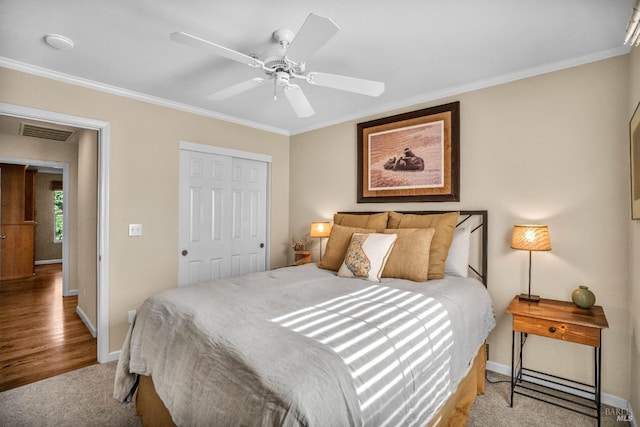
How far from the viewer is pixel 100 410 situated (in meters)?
2.18

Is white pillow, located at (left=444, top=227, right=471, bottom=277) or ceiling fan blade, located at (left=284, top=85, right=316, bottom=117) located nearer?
ceiling fan blade, located at (left=284, top=85, right=316, bottom=117)

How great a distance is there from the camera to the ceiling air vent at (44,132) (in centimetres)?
407

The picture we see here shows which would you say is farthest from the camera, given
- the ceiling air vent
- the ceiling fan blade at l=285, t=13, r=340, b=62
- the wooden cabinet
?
the wooden cabinet

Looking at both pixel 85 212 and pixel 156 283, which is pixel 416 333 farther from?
pixel 85 212

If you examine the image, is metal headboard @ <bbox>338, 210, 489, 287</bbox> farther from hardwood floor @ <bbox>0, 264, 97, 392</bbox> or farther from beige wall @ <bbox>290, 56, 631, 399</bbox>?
hardwood floor @ <bbox>0, 264, 97, 392</bbox>

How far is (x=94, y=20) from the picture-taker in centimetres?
194

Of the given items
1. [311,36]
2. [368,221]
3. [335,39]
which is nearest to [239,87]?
[335,39]

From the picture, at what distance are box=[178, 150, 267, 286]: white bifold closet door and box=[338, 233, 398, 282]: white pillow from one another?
1.87 metres

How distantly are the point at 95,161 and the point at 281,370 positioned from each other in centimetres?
347

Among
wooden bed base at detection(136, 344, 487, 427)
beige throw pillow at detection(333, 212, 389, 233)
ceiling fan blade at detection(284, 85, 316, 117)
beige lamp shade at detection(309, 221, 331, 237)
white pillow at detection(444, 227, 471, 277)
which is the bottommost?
wooden bed base at detection(136, 344, 487, 427)

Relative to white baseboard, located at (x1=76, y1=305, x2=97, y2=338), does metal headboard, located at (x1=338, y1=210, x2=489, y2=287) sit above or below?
above

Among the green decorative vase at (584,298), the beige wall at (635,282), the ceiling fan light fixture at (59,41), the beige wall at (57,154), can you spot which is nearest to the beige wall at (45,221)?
the beige wall at (57,154)

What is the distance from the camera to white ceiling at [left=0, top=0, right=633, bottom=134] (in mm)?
1800

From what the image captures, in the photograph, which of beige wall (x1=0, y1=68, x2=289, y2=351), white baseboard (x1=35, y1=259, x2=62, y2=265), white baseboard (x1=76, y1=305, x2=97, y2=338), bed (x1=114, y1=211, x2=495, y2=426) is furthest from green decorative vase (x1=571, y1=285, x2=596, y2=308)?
white baseboard (x1=35, y1=259, x2=62, y2=265)
